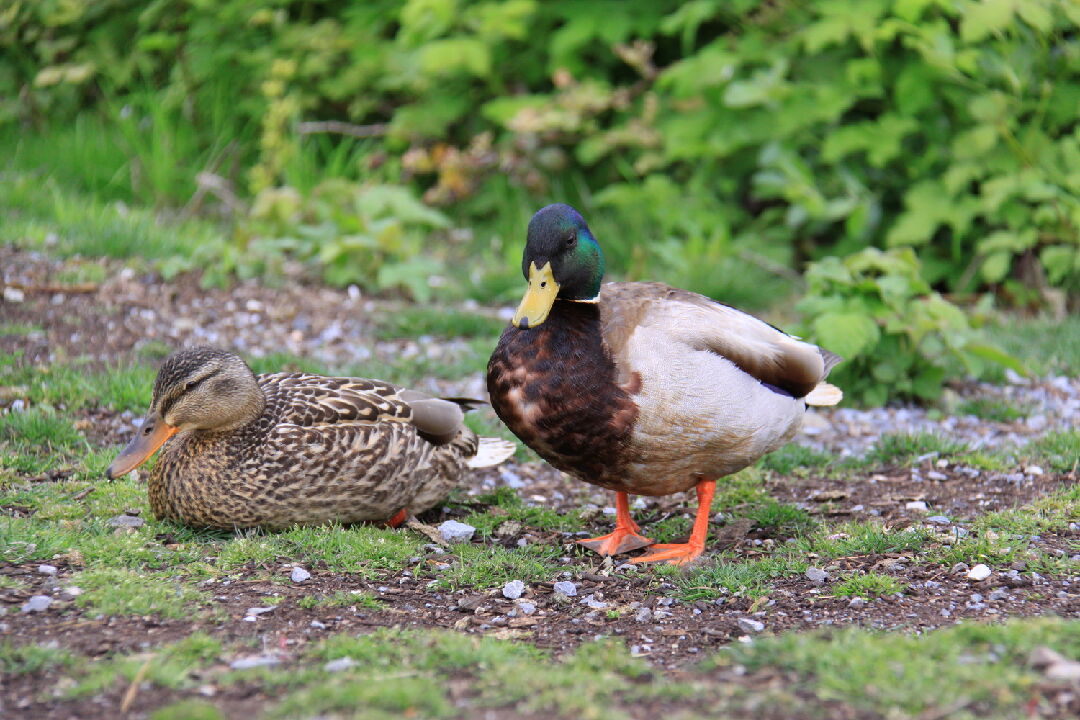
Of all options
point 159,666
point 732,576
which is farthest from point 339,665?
point 732,576

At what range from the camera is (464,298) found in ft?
23.7

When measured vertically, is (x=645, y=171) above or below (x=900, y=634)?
above

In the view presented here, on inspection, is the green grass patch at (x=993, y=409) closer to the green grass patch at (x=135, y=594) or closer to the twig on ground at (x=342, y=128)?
the green grass patch at (x=135, y=594)

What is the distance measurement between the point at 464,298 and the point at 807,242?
234 cm

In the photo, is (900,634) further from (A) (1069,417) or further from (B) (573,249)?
(A) (1069,417)

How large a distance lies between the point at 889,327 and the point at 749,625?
2533 millimetres

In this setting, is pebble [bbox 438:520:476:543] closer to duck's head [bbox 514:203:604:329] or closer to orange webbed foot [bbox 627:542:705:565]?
orange webbed foot [bbox 627:542:705:565]

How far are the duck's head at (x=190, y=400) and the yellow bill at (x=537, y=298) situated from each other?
1078 millimetres

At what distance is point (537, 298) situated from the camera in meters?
3.79

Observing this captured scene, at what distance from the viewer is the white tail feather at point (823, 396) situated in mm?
4426

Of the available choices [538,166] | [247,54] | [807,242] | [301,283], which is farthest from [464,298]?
[247,54]

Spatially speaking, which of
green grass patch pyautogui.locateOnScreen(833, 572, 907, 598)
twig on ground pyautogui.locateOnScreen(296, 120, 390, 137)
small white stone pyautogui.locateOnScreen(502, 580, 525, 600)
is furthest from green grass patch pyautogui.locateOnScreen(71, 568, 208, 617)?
twig on ground pyautogui.locateOnScreen(296, 120, 390, 137)

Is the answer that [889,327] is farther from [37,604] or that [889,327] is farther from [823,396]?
[37,604]

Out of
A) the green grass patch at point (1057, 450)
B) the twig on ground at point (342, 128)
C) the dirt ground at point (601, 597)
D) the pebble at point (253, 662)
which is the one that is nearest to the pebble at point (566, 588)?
the dirt ground at point (601, 597)
